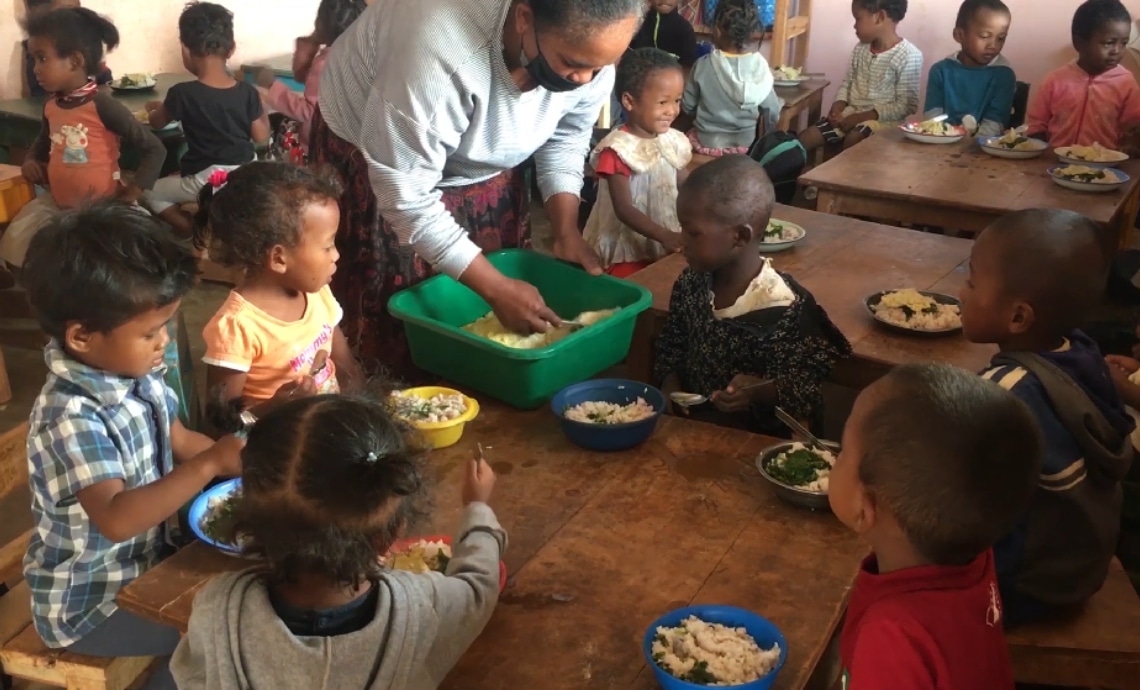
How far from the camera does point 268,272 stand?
7.20ft

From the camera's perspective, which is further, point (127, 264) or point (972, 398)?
point (127, 264)

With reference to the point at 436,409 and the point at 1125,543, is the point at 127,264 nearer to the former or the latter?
the point at 436,409

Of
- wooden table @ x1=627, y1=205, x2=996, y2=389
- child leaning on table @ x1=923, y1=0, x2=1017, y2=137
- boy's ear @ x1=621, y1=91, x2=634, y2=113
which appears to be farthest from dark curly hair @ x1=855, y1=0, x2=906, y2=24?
boy's ear @ x1=621, y1=91, x2=634, y2=113

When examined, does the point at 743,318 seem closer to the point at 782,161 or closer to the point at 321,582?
the point at 321,582

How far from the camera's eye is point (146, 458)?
6.42ft

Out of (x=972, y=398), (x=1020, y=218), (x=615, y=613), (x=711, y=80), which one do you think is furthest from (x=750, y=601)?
(x=711, y=80)

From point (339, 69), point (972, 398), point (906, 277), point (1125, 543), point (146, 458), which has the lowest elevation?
point (1125, 543)

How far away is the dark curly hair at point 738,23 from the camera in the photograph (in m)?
5.86

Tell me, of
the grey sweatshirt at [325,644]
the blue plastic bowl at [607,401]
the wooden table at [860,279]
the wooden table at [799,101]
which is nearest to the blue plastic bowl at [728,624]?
the grey sweatshirt at [325,644]

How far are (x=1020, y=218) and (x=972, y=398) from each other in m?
0.82

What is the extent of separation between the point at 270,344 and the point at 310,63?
381 cm

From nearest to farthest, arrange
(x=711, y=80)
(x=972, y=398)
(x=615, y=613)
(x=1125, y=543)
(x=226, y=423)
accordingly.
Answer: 1. (x=972, y=398)
2. (x=615, y=613)
3. (x=226, y=423)
4. (x=1125, y=543)
5. (x=711, y=80)

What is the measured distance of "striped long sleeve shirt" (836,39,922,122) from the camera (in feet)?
21.8

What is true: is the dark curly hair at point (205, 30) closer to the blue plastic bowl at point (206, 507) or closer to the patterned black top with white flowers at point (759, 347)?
the patterned black top with white flowers at point (759, 347)
